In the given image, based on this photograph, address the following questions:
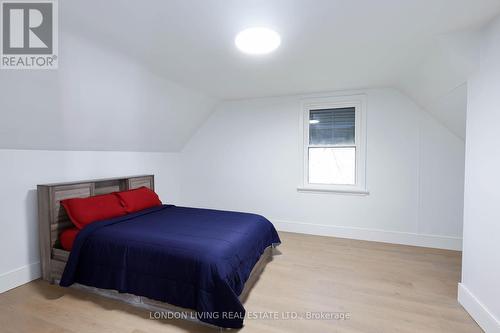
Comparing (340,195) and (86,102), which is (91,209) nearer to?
(86,102)

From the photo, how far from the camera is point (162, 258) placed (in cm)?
198

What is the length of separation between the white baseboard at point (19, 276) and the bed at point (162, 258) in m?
0.13

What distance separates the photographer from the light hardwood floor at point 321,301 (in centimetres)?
186

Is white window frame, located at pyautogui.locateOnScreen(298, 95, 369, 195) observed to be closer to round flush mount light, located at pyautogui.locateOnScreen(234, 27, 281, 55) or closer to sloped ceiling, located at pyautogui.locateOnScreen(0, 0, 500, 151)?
sloped ceiling, located at pyautogui.locateOnScreen(0, 0, 500, 151)

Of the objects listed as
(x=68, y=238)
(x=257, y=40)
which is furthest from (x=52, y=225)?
(x=257, y=40)

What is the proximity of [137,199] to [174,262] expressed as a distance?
158 cm

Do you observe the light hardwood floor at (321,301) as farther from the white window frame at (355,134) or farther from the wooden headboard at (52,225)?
the white window frame at (355,134)

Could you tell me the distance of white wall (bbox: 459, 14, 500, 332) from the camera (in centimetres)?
172

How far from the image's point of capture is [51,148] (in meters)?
2.74

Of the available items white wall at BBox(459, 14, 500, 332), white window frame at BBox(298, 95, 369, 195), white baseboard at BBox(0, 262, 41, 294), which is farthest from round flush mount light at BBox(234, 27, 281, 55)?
white baseboard at BBox(0, 262, 41, 294)

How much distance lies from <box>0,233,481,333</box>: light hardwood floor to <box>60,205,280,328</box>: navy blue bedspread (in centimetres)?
18

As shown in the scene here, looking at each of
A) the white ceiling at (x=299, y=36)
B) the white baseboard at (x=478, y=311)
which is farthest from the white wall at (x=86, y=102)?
the white baseboard at (x=478, y=311)

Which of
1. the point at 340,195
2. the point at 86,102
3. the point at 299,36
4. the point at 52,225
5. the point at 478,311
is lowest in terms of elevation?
the point at 478,311

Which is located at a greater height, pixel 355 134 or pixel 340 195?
pixel 355 134
